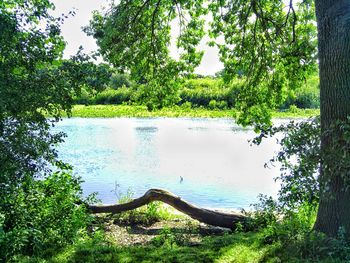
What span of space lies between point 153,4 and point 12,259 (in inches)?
221

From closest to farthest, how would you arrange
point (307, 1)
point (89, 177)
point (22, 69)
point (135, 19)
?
point (22, 69), point (307, 1), point (135, 19), point (89, 177)

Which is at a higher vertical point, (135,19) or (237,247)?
(135,19)

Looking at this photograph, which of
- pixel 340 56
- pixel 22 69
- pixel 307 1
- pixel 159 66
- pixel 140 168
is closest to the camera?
pixel 340 56

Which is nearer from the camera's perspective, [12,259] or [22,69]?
[12,259]

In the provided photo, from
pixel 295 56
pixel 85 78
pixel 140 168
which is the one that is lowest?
pixel 140 168

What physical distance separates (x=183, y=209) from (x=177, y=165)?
9.94m

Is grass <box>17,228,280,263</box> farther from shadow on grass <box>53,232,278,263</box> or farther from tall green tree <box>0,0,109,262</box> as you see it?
tall green tree <box>0,0,109,262</box>

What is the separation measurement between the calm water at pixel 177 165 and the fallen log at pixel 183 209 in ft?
9.30

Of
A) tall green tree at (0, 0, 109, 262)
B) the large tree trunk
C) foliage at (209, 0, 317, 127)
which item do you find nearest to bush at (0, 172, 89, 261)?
tall green tree at (0, 0, 109, 262)

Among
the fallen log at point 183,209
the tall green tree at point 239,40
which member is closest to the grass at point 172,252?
the fallen log at point 183,209

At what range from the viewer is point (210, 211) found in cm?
799

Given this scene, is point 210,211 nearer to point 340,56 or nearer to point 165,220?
point 165,220

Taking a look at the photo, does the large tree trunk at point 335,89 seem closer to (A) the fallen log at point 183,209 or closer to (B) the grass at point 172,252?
(B) the grass at point 172,252

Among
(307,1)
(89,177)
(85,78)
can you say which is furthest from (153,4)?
(89,177)
